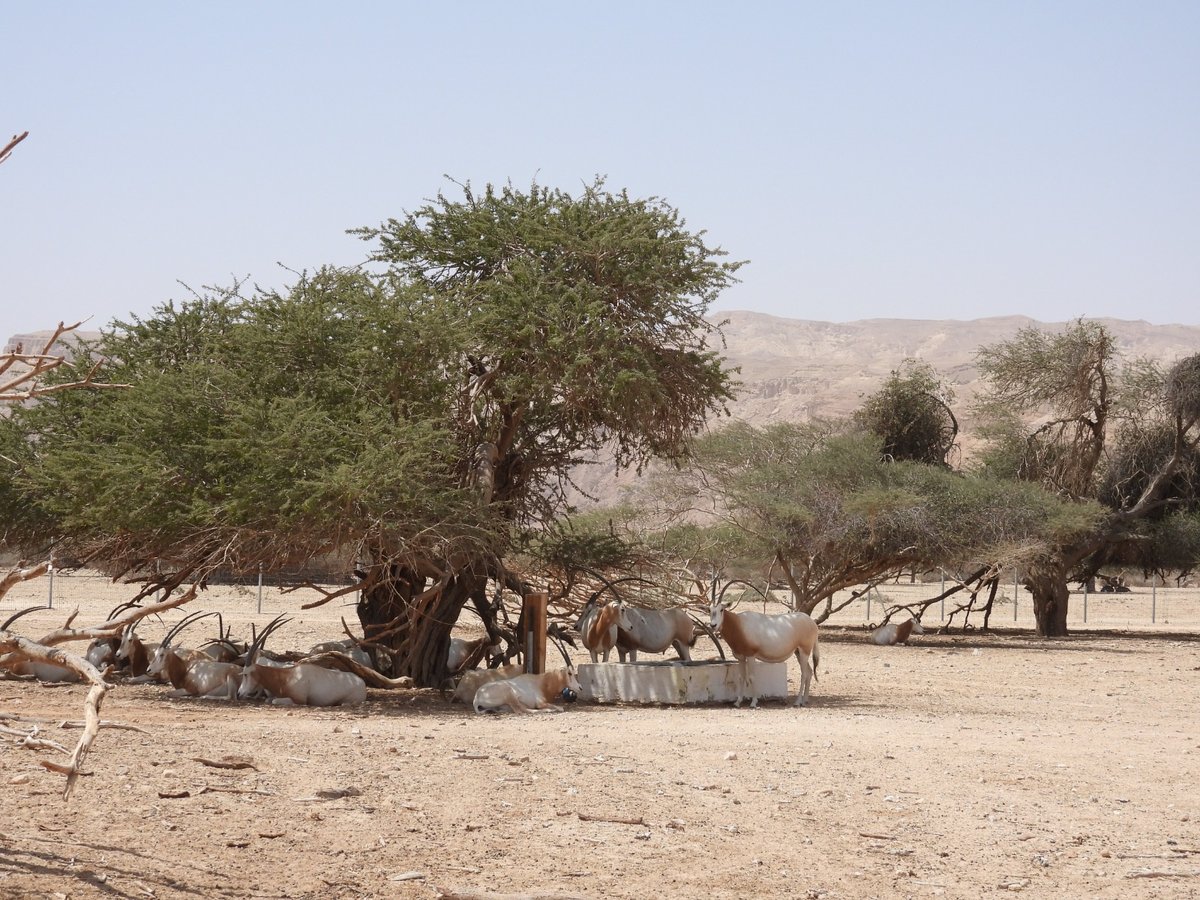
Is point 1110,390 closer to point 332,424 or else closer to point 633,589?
point 633,589

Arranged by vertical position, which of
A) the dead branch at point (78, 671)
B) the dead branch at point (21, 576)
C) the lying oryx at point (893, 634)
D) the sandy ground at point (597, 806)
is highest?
the dead branch at point (21, 576)

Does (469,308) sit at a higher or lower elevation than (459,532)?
higher

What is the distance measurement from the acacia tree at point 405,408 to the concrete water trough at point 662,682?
1.88 metres

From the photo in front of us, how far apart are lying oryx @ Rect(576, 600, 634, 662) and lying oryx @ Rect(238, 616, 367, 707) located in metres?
3.32

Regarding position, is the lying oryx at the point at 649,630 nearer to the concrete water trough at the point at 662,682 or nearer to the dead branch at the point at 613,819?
the concrete water trough at the point at 662,682

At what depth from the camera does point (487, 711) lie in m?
14.9

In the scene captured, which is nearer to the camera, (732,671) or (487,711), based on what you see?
(487,711)

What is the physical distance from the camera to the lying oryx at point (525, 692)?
48.7 ft

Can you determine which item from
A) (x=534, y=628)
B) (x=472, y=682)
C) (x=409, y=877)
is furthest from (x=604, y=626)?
(x=409, y=877)

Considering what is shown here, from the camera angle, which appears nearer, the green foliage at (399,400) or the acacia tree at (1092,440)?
the green foliage at (399,400)

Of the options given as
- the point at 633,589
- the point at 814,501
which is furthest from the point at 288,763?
the point at 814,501

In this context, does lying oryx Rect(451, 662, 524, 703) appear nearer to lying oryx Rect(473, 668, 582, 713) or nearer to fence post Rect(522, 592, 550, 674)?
lying oryx Rect(473, 668, 582, 713)

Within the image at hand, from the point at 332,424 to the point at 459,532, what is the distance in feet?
6.33

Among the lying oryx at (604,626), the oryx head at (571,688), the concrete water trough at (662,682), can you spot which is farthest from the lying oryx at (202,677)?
the lying oryx at (604,626)
